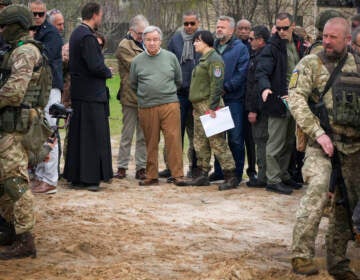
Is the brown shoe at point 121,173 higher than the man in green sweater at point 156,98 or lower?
lower

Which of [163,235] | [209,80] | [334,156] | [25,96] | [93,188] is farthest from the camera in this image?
[209,80]

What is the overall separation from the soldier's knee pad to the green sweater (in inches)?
167

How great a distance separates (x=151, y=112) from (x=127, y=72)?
0.96m

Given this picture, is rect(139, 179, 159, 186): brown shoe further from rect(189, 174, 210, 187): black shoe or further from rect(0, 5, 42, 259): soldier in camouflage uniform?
rect(0, 5, 42, 259): soldier in camouflage uniform

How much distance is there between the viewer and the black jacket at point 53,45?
10383 millimetres

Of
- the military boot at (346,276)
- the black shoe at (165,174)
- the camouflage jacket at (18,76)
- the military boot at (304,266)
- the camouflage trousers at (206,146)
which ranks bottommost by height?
the black shoe at (165,174)

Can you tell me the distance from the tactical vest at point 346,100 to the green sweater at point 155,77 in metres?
4.55

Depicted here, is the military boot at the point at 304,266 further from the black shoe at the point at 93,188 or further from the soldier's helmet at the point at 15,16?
the black shoe at the point at 93,188

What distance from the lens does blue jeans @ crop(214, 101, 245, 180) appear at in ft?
36.6

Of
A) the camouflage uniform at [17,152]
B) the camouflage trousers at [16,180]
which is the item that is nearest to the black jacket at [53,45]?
the camouflage uniform at [17,152]

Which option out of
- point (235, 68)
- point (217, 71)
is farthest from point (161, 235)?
point (235, 68)

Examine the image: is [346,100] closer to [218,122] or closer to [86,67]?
[218,122]

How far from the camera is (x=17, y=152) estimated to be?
6.96 meters

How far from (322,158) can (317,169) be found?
0.11 meters
